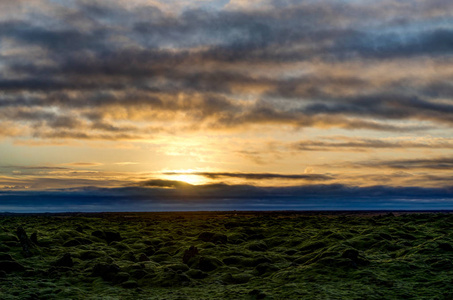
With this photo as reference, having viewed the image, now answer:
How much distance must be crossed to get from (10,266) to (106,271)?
621cm

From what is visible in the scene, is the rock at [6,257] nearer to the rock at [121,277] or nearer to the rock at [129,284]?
the rock at [121,277]

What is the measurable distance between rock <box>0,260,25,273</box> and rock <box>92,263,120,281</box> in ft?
15.8

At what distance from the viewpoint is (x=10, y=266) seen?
2430 centimetres

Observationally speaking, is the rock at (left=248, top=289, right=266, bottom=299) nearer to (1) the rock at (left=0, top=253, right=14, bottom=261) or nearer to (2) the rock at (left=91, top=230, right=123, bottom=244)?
(1) the rock at (left=0, top=253, right=14, bottom=261)

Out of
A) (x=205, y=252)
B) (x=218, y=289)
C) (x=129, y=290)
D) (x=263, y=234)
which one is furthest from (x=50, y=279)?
(x=263, y=234)

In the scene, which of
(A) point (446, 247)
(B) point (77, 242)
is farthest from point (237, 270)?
(B) point (77, 242)

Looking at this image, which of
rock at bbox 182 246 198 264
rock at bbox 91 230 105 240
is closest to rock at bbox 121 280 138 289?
rock at bbox 182 246 198 264

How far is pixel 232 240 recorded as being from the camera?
1521 inches

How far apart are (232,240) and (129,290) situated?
18.2 m

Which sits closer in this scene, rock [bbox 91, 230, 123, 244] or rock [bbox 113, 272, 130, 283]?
rock [bbox 113, 272, 130, 283]

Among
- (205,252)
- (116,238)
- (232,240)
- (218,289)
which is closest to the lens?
(218,289)

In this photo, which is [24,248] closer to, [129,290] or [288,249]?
[129,290]

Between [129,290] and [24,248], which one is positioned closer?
[129,290]

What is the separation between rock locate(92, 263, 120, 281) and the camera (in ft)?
77.6
